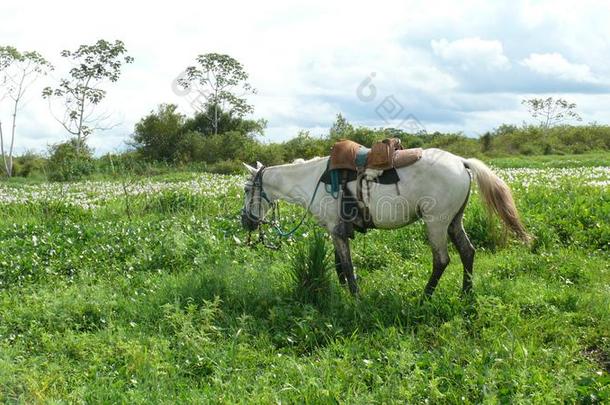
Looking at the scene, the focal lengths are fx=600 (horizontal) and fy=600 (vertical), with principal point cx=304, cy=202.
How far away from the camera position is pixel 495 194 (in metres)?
7.18

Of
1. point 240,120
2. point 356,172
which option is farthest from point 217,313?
point 240,120

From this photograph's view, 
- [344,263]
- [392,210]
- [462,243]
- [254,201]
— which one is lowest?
[344,263]

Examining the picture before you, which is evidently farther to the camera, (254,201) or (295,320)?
(254,201)

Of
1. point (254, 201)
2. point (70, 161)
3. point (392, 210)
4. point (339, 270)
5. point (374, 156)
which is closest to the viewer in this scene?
point (374, 156)

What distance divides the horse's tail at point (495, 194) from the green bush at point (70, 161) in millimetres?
26229

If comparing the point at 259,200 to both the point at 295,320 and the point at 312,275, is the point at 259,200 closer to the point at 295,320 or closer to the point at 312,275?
the point at 312,275

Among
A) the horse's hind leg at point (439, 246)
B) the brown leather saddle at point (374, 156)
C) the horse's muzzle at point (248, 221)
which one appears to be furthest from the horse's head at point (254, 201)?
the horse's hind leg at point (439, 246)

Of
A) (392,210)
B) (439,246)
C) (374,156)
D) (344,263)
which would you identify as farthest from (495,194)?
(344,263)

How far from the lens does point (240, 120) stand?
1587 inches

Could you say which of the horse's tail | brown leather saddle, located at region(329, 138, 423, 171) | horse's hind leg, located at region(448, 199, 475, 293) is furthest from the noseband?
the horse's tail

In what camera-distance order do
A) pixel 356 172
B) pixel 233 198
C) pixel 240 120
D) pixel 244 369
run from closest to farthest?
pixel 244 369
pixel 356 172
pixel 233 198
pixel 240 120

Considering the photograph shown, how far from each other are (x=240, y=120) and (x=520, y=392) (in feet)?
121

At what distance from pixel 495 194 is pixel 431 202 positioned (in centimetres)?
83

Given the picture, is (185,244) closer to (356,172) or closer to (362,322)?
(356,172)
